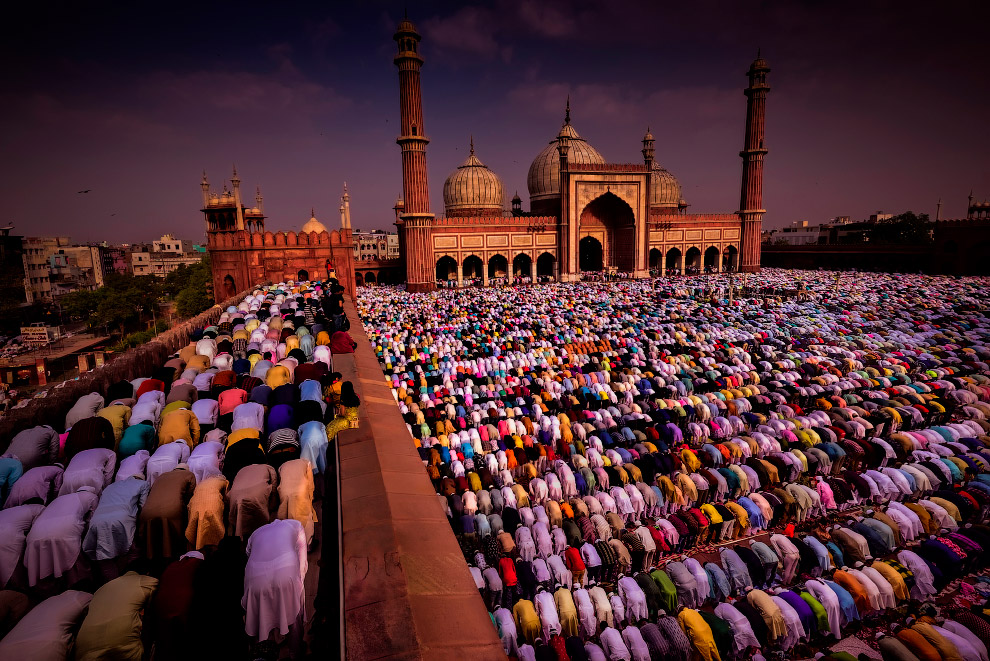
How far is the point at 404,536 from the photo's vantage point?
3.67m

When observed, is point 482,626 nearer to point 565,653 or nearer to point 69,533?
point 565,653

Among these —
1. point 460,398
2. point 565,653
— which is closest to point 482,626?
point 565,653

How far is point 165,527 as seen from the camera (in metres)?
3.78

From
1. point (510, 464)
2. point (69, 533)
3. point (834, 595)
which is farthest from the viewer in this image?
point (510, 464)

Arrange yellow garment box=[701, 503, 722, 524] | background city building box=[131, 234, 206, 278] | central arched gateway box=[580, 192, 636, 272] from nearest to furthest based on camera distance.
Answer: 1. yellow garment box=[701, 503, 722, 524]
2. central arched gateway box=[580, 192, 636, 272]
3. background city building box=[131, 234, 206, 278]

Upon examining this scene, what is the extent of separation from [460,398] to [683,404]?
5.34 metres

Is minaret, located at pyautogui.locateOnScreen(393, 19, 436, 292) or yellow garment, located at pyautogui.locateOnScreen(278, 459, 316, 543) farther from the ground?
minaret, located at pyautogui.locateOnScreen(393, 19, 436, 292)

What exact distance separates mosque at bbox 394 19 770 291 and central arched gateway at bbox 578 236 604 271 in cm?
9

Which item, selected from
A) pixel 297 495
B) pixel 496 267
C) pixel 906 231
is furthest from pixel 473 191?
pixel 906 231

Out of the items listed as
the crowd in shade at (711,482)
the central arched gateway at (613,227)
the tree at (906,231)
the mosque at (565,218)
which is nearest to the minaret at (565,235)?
the mosque at (565,218)

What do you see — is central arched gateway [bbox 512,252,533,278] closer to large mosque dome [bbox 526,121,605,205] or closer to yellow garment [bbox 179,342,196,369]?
large mosque dome [bbox 526,121,605,205]

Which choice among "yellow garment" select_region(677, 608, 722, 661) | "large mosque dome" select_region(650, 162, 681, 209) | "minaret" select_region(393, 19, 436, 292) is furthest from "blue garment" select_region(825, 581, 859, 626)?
"large mosque dome" select_region(650, 162, 681, 209)

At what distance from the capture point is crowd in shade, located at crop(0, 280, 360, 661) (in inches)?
118

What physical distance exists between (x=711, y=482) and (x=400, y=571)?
6.57 metres
